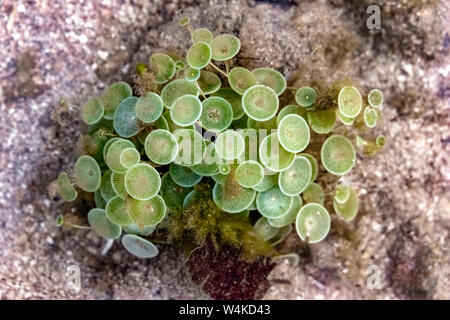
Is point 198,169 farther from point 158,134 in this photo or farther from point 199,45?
point 199,45

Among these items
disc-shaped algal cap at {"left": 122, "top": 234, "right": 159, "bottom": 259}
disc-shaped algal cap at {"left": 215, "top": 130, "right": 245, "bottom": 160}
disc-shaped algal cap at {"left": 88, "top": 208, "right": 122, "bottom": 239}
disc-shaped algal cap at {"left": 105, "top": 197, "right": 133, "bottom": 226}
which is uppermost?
disc-shaped algal cap at {"left": 215, "top": 130, "right": 245, "bottom": 160}

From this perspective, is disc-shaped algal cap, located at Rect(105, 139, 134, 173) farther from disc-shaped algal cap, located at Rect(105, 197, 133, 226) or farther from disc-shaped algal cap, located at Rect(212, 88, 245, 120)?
disc-shaped algal cap, located at Rect(212, 88, 245, 120)

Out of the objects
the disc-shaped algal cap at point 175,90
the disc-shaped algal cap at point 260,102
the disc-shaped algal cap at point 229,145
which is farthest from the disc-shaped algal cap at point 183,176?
the disc-shaped algal cap at point 260,102

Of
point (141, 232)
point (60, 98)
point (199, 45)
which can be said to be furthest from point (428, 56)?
point (60, 98)

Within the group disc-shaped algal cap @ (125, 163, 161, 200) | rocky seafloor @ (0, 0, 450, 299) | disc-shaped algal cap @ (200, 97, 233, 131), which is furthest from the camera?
rocky seafloor @ (0, 0, 450, 299)

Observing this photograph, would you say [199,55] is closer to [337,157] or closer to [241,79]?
[241,79]

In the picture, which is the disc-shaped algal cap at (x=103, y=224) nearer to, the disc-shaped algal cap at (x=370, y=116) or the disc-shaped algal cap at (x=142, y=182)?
the disc-shaped algal cap at (x=142, y=182)

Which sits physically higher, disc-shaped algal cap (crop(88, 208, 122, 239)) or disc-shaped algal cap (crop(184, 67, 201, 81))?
disc-shaped algal cap (crop(184, 67, 201, 81))

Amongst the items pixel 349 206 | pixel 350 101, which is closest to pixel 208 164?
pixel 350 101

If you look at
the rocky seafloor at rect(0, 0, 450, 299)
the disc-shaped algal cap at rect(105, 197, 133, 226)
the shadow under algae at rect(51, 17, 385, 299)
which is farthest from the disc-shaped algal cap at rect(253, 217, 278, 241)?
the disc-shaped algal cap at rect(105, 197, 133, 226)

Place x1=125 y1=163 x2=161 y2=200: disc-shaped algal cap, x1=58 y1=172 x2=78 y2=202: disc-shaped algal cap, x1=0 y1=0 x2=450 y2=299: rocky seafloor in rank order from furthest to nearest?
x1=0 y1=0 x2=450 y2=299: rocky seafloor
x1=58 y1=172 x2=78 y2=202: disc-shaped algal cap
x1=125 y1=163 x2=161 y2=200: disc-shaped algal cap
